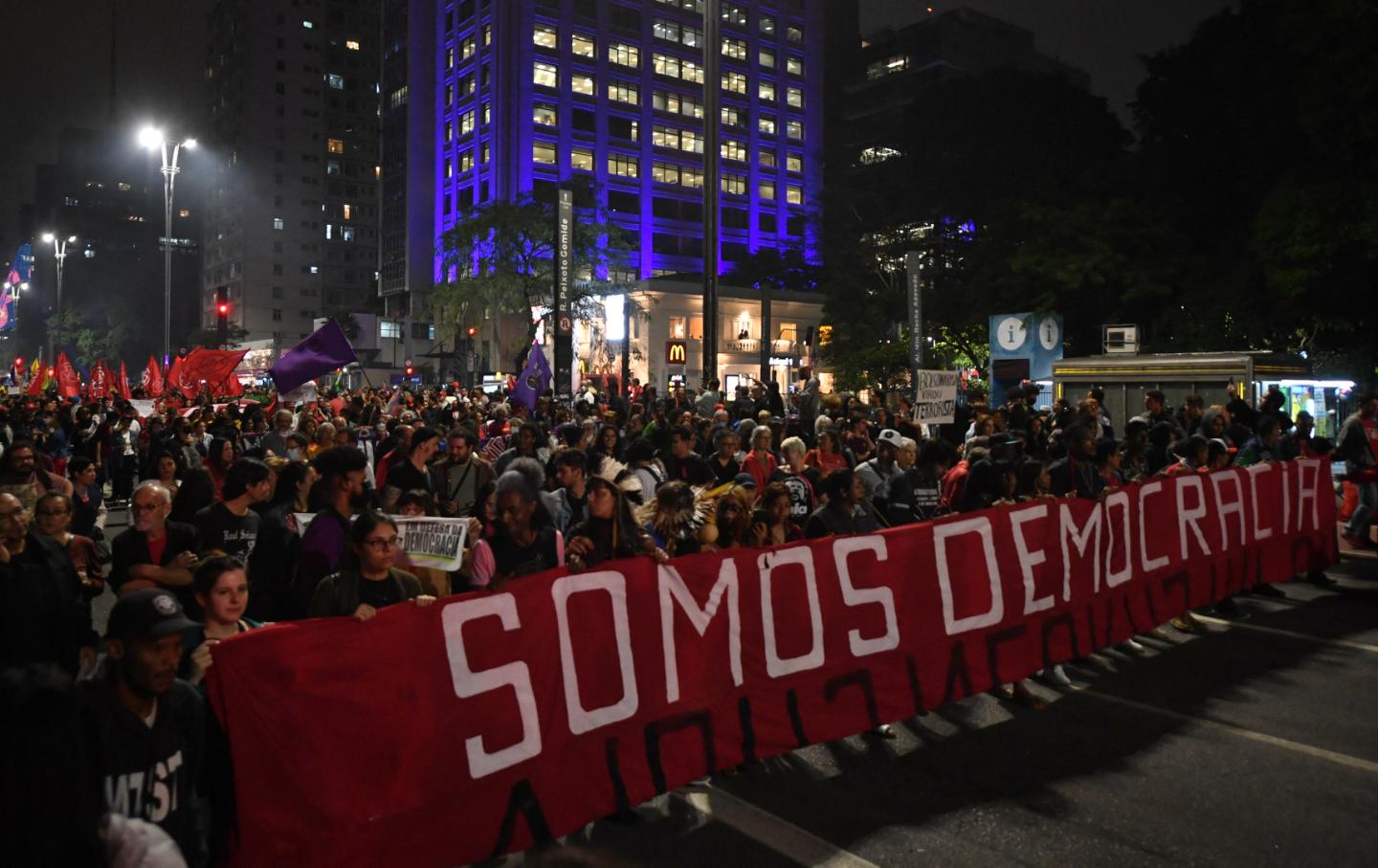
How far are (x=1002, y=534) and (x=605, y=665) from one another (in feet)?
10.8

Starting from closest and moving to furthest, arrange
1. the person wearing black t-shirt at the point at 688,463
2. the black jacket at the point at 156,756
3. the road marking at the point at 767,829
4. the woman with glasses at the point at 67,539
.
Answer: the black jacket at the point at 156,756
the road marking at the point at 767,829
the woman with glasses at the point at 67,539
the person wearing black t-shirt at the point at 688,463

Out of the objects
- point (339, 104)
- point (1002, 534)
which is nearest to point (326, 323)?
point (1002, 534)

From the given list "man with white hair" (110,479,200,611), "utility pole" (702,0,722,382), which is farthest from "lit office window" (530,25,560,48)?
"man with white hair" (110,479,200,611)

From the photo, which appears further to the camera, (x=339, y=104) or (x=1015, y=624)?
(x=339, y=104)

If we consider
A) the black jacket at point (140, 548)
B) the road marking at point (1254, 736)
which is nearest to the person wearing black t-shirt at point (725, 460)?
the road marking at point (1254, 736)

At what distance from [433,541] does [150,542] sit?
1844 millimetres

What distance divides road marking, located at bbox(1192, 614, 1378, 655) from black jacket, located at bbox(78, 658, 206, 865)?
8512 millimetres

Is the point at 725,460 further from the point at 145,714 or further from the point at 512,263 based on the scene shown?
the point at 512,263

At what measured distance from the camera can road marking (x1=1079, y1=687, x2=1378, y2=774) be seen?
5.74m

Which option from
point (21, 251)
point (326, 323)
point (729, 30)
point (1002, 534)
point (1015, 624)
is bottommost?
point (1015, 624)

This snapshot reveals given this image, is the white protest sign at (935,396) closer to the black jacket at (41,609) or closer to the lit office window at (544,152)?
the black jacket at (41,609)

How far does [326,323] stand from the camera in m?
13.5

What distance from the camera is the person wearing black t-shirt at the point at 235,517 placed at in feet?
19.3

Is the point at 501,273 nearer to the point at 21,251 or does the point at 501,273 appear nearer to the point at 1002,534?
the point at 1002,534
